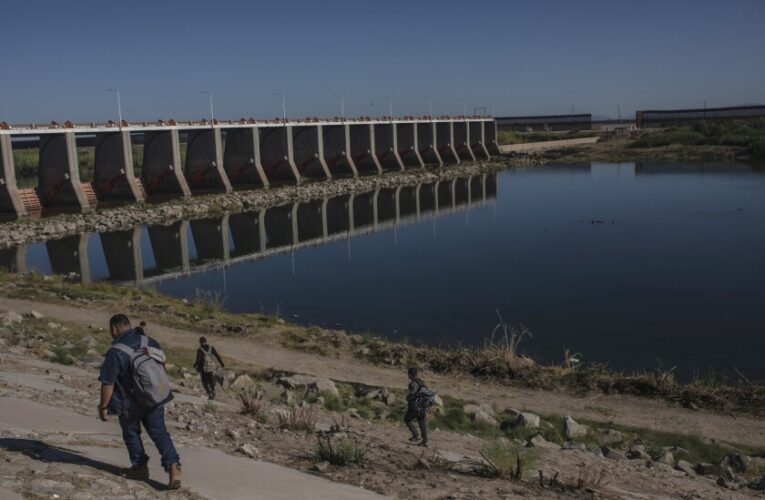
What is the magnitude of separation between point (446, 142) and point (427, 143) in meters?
3.44

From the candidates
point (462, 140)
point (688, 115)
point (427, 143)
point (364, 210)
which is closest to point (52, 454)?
point (364, 210)

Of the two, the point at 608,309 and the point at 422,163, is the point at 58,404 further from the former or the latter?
the point at 422,163

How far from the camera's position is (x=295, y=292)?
2647cm

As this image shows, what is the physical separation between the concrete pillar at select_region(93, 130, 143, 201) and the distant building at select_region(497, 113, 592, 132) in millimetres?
105697

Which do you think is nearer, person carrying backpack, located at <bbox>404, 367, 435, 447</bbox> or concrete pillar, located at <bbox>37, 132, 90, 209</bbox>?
person carrying backpack, located at <bbox>404, 367, 435, 447</bbox>

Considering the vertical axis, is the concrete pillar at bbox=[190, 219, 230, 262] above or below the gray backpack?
below

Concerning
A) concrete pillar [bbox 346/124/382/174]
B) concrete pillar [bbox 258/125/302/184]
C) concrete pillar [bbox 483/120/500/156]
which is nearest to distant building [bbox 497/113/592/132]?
concrete pillar [bbox 483/120/500/156]

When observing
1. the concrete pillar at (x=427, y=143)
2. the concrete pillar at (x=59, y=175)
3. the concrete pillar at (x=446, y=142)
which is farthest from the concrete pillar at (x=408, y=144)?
the concrete pillar at (x=59, y=175)

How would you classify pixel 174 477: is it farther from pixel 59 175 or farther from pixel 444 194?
pixel 444 194

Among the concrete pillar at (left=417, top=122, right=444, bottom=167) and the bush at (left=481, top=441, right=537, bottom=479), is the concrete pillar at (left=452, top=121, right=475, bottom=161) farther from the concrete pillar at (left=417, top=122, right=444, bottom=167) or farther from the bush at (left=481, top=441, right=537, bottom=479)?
the bush at (left=481, top=441, right=537, bottom=479)

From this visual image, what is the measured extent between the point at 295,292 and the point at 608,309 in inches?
404

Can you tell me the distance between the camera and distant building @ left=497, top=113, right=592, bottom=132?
150m

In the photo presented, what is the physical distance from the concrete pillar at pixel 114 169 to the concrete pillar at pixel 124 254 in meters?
7.75

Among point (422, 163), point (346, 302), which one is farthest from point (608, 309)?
point (422, 163)
